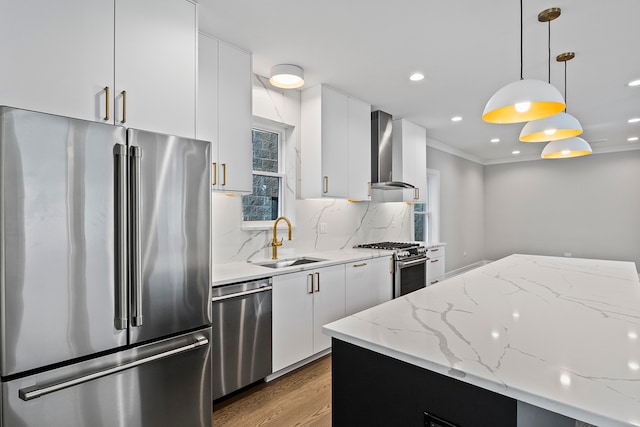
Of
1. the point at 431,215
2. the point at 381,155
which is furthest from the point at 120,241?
the point at 431,215

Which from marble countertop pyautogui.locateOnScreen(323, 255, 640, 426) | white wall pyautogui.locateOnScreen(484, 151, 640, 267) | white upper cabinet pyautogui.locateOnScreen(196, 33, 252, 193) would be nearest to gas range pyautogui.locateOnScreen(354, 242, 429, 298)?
marble countertop pyautogui.locateOnScreen(323, 255, 640, 426)

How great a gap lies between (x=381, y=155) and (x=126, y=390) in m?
3.45

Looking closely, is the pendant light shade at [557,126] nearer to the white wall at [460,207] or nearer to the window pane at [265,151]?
the window pane at [265,151]

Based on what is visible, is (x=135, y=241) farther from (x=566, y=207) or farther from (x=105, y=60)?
(x=566, y=207)

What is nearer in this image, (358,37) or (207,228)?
(207,228)

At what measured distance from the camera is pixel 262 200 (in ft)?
10.7

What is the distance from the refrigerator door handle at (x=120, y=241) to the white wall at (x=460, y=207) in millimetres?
5168

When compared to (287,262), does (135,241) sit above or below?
above

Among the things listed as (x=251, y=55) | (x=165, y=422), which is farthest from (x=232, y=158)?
(x=165, y=422)

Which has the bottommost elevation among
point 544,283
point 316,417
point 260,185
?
point 316,417

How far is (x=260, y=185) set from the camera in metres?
3.26

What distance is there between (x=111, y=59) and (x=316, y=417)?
93.9 inches

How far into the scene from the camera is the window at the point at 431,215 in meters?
5.96

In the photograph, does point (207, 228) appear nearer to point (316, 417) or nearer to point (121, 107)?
point (121, 107)
